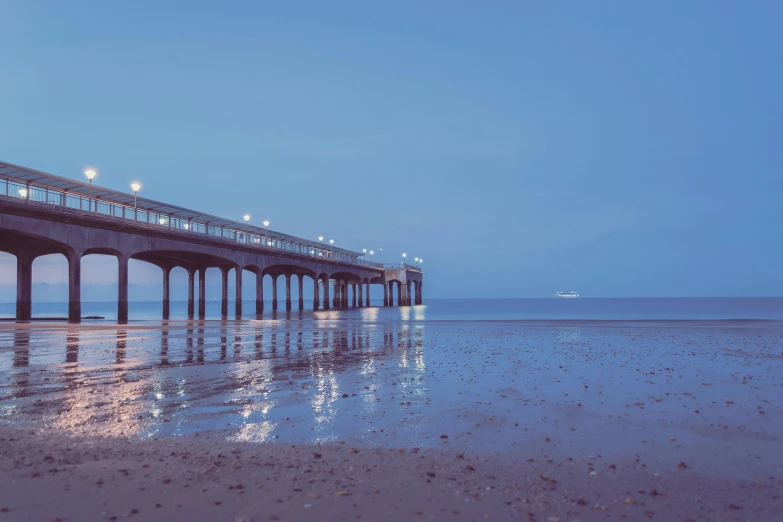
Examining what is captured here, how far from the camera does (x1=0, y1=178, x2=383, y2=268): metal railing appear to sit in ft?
119

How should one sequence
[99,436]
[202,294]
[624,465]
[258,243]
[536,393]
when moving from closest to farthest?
[624,465]
[99,436]
[536,393]
[258,243]
[202,294]

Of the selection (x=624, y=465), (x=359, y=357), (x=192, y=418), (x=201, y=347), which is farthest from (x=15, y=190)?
(x=624, y=465)

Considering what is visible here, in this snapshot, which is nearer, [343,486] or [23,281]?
[343,486]

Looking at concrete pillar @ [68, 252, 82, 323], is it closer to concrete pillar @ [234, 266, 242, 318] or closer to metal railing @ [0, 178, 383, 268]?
metal railing @ [0, 178, 383, 268]

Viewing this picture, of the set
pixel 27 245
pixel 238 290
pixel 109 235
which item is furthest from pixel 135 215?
pixel 238 290

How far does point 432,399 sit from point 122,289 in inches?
1810

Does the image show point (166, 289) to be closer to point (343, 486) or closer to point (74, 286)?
point (74, 286)

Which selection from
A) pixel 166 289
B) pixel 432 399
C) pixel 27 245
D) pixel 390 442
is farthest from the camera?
pixel 166 289

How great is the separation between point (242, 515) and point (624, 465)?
14.5 ft

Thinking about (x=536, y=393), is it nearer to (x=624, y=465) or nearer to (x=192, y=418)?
(x=624, y=465)

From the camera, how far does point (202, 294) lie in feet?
244

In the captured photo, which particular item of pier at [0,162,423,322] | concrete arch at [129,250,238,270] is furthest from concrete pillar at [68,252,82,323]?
concrete arch at [129,250,238,270]

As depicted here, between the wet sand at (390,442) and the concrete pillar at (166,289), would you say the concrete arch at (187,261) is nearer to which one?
the concrete pillar at (166,289)

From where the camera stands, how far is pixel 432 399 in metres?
9.94
